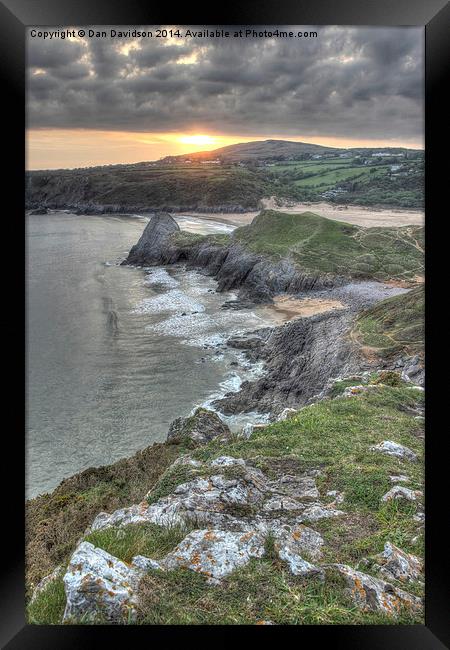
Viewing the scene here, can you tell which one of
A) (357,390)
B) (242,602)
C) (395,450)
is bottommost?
(242,602)

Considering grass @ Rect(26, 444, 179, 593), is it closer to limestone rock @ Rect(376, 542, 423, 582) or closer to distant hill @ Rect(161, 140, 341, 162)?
limestone rock @ Rect(376, 542, 423, 582)

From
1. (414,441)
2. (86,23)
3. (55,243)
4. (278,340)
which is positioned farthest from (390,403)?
(55,243)

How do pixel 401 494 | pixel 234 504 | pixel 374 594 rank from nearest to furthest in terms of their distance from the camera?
1. pixel 374 594
2. pixel 234 504
3. pixel 401 494

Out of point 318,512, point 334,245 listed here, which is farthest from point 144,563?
point 334,245

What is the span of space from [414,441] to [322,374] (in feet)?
36.8

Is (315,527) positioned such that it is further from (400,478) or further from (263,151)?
(263,151)

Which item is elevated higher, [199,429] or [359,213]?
[359,213]

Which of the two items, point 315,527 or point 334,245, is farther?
point 334,245

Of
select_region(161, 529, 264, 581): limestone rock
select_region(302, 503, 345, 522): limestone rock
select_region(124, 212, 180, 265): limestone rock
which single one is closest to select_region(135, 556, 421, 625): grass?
select_region(161, 529, 264, 581): limestone rock

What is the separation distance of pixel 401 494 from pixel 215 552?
3.13 metres

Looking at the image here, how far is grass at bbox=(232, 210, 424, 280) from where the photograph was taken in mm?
37688

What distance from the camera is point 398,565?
19.0ft

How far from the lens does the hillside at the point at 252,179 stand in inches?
898

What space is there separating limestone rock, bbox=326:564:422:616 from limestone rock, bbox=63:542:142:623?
225 centimetres
